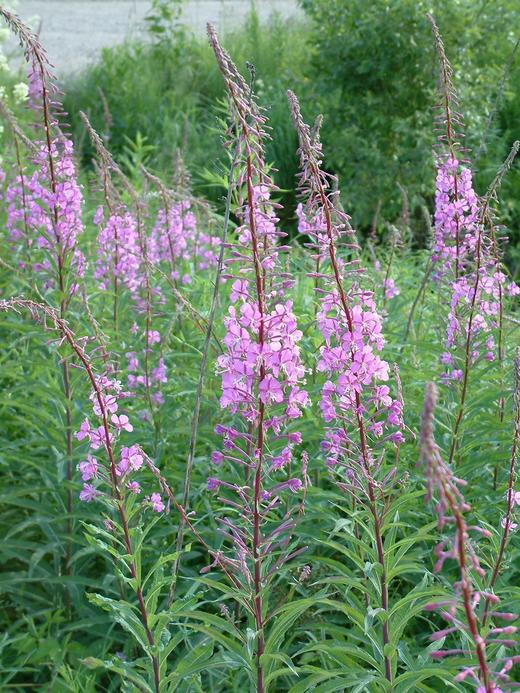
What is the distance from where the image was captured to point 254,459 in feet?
7.59

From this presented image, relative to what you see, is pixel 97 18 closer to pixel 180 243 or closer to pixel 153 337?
pixel 180 243

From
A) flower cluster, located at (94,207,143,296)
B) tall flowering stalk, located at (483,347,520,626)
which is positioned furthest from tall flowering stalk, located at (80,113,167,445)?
tall flowering stalk, located at (483,347,520,626)

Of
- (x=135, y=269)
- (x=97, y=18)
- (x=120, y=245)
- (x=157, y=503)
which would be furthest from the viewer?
(x=97, y=18)

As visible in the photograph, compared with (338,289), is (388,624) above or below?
below

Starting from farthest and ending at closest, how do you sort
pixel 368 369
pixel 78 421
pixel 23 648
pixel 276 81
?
pixel 276 81 → pixel 78 421 → pixel 23 648 → pixel 368 369

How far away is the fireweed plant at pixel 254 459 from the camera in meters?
2.29

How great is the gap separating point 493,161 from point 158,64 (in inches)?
216

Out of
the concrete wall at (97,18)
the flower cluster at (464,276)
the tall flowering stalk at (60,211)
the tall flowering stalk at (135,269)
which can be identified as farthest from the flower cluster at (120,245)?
the concrete wall at (97,18)

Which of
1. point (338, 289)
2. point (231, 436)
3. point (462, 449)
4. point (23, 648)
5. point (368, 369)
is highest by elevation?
point (338, 289)

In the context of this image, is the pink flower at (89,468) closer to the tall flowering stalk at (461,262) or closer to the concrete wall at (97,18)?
the tall flowering stalk at (461,262)

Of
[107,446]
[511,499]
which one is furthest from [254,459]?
[511,499]

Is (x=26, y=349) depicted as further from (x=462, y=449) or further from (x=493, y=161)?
(x=493, y=161)

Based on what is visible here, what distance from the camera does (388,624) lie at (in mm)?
2482

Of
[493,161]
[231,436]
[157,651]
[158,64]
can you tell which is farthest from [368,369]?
[158,64]
